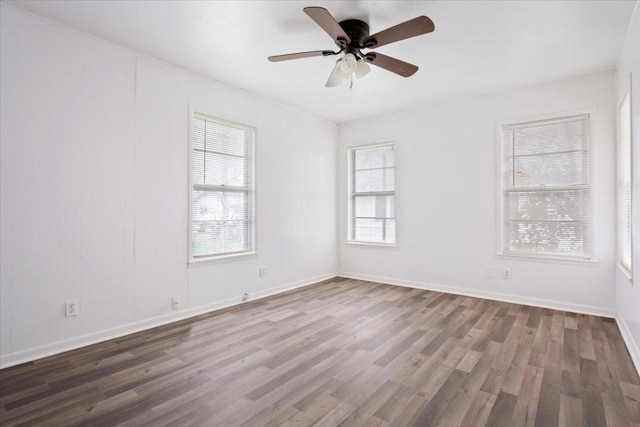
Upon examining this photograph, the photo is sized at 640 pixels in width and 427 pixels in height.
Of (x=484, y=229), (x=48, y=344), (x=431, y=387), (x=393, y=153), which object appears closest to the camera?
(x=431, y=387)

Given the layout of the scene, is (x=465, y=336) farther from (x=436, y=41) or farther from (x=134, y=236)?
(x=134, y=236)

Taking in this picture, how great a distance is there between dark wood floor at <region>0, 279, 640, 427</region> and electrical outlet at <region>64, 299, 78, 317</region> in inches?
13.1

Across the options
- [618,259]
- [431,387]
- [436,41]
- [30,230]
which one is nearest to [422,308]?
[431,387]

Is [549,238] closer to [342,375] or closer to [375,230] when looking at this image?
[375,230]

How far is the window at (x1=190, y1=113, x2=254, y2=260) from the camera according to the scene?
3.88m

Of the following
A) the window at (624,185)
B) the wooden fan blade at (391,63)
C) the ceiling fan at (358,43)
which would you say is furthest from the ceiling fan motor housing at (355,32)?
the window at (624,185)

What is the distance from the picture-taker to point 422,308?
4031mm

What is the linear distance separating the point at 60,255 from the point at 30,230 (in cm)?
29

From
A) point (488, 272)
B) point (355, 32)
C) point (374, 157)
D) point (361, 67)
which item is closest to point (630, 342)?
point (488, 272)

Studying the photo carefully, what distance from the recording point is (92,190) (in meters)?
2.98

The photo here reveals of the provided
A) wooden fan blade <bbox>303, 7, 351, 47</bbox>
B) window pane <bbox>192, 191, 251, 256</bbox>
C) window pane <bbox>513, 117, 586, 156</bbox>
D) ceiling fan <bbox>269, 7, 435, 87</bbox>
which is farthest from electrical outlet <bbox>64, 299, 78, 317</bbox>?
window pane <bbox>513, 117, 586, 156</bbox>

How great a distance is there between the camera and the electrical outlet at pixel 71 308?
2.83 m

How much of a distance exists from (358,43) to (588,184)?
125 inches

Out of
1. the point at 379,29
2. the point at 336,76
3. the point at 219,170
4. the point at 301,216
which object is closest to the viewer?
the point at 379,29
